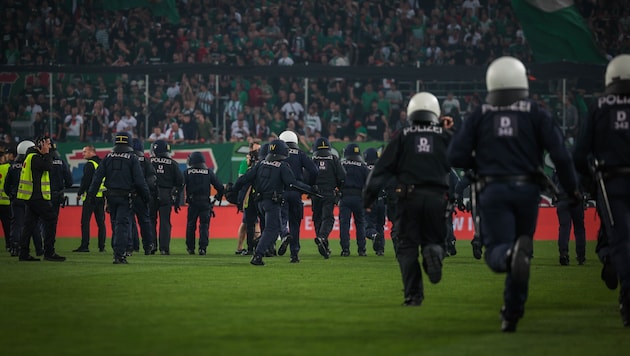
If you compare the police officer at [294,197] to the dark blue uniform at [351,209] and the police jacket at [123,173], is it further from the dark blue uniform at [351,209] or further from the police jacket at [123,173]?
the police jacket at [123,173]

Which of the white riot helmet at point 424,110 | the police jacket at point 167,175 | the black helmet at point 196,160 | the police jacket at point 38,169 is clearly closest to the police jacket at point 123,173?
the police jacket at point 38,169

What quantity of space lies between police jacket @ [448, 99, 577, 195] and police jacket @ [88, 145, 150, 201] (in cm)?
1078

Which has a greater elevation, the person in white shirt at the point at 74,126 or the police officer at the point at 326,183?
the person in white shirt at the point at 74,126

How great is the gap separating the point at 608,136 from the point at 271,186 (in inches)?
394

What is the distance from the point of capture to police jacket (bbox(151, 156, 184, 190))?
2508 centimetres

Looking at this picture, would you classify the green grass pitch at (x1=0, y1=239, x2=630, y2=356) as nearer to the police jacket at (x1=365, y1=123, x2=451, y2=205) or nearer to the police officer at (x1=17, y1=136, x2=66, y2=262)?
the police officer at (x1=17, y1=136, x2=66, y2=262)

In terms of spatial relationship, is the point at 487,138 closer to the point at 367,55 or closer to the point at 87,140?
the point at 87,140

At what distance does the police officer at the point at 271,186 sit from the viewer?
66.0 ft

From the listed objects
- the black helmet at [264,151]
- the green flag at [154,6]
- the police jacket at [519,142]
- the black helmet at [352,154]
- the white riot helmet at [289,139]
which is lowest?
the black helmet at [352,154]

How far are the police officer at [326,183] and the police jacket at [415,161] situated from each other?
11451mm

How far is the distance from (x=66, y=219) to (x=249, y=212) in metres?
10.9

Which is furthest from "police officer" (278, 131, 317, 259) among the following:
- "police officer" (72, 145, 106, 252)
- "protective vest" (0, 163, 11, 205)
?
"protective vest" (0, 163, 11, 205)

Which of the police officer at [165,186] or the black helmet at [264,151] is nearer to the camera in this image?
the black helmet at [264,151]

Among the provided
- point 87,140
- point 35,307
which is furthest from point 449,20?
point 35,307
